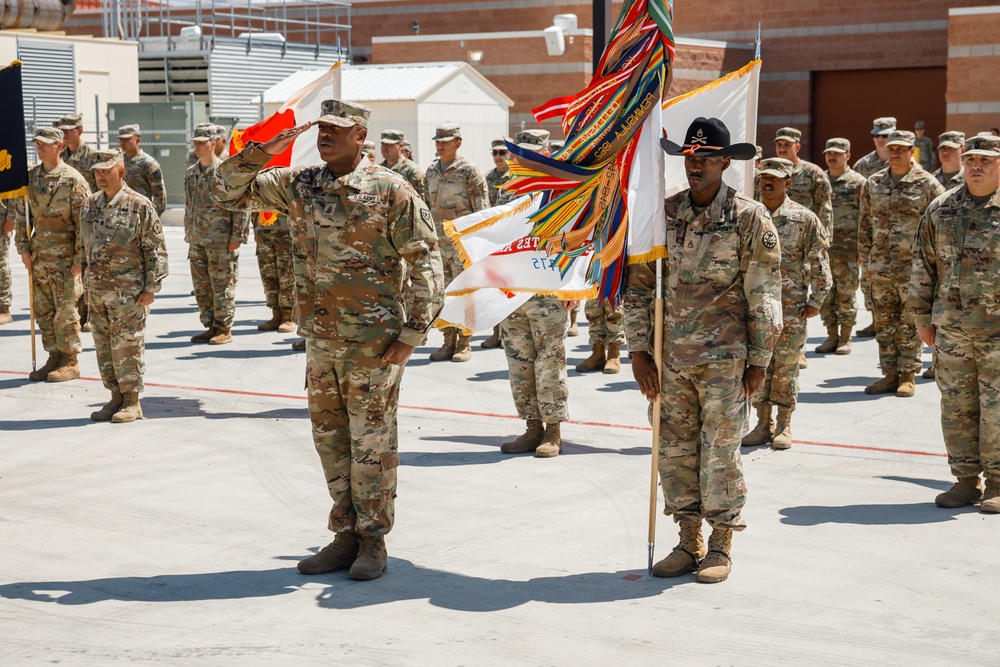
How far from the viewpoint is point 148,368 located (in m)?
13.3

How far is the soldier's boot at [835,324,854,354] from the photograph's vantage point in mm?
14141

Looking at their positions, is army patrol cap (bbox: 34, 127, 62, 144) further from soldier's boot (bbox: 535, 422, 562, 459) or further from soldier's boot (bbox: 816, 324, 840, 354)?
soldier's boot (bbox: 816, 324, 840, 354)

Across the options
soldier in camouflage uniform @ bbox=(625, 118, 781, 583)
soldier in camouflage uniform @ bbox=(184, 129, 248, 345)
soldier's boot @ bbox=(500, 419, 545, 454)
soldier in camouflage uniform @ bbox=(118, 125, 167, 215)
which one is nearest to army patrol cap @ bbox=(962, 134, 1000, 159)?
soldier in camouflage uniform @ bbox=(625, 118, 781, 583)

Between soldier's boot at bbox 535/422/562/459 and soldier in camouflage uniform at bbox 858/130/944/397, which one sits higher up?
soldier in camouflage uniform at bbox 858/130/944/397

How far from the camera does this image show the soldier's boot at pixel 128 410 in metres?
10.6

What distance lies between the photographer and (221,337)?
48.8 ft

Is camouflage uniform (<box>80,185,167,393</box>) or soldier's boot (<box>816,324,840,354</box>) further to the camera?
soldier's boot (<box>816,324,840,354</box>)

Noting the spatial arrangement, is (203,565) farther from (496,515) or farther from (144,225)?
(144,225)

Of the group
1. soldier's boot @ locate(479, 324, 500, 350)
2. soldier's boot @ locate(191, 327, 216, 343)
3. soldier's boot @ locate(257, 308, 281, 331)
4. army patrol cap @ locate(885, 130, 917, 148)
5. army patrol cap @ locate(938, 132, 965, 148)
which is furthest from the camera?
soldier's boot @ locate(257, 308, 281, 331)

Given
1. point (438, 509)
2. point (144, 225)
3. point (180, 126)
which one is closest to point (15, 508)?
point (438, 509)

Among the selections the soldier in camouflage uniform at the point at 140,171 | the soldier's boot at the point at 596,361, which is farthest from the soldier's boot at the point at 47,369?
the soldier's boot at the point at 596,361

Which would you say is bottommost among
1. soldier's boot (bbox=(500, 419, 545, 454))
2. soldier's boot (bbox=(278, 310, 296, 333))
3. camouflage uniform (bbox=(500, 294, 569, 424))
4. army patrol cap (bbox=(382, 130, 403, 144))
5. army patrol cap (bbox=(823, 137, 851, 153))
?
soldier's boot (bbox=(500, 419, 545, 454))

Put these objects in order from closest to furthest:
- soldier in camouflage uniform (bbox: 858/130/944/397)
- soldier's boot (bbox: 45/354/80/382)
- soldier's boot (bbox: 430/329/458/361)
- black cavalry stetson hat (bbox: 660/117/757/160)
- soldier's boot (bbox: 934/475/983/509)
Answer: black cavalry stetson hat (bbox: 660/117/757/160)
soldier's boot (bbox: 934/475/983/509)
soldier in camouflage uniform (bbox: 858/130/944/397)
soldier's boot (bbox: 45/354/80/382)
soldier's boot (bbox: 430/329/458/361)

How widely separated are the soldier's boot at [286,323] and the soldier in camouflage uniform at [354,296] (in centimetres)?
899
